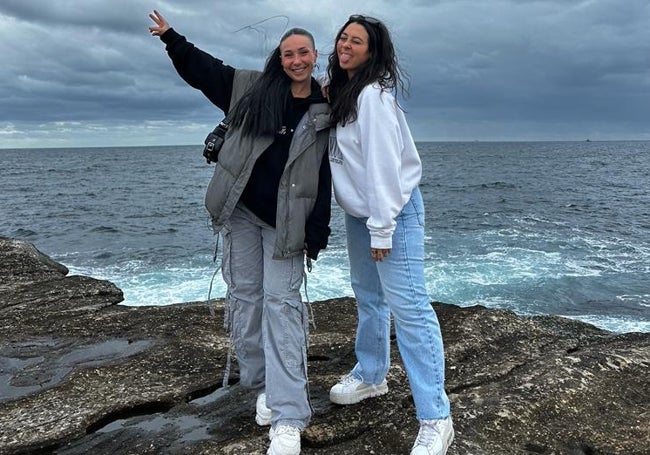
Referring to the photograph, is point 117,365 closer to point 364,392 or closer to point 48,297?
point 364,392

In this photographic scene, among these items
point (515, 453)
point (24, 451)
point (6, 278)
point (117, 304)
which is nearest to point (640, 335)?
point (515, 453)

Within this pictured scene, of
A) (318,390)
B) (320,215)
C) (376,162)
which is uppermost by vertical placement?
(376,162)

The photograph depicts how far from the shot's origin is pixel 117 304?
8430 mm

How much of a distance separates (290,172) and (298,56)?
758 millimetres

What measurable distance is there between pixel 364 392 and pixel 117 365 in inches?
103

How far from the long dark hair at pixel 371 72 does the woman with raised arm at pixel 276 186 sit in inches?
7.2

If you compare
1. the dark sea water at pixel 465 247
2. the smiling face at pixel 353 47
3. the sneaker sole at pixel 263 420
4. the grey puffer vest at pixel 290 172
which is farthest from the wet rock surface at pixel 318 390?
the dark sea water at pixel 465 247

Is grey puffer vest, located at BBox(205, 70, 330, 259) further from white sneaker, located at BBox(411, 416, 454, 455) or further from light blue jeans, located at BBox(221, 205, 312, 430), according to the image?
white sneaker, located at BBox(411, 416, 454, 455)

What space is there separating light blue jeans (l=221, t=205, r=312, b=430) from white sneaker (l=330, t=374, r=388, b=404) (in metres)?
0.59

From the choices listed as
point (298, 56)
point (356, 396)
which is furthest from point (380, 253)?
point (356, 396)

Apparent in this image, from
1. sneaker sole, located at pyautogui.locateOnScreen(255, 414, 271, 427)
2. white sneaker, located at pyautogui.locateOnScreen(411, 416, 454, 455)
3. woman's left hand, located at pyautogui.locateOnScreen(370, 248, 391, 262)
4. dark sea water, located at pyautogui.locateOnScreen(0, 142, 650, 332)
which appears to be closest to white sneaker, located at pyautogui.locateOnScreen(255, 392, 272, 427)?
sneaker sole, located at pyautogui.locateOnScreen(255, 414, 271, 427)

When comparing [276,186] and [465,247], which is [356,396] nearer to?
[276,186]

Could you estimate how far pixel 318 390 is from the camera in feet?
16.0

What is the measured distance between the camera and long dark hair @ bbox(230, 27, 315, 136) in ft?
11.9
